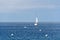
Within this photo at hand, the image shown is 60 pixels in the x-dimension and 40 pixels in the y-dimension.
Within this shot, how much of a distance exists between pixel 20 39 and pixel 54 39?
425 centimetres

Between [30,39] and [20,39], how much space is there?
4.16ft

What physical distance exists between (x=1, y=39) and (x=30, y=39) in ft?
14.4

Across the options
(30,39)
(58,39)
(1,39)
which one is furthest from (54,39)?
(1,39)

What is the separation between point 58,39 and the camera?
27.7m

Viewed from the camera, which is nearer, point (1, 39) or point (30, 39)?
point (30, 39)

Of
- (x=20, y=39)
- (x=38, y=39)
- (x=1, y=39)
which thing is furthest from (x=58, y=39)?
(x=1, y=39)

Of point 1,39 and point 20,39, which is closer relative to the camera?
point 20,39

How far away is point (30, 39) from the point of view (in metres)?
27.3

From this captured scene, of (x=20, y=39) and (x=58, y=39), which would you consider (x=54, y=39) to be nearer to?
(x=58, y=39)

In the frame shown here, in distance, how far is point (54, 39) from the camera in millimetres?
26844

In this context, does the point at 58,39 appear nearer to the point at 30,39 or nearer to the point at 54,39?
the point at 54,39

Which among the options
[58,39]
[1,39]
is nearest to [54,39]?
[58,39]

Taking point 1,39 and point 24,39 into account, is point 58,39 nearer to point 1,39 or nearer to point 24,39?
point 24,39

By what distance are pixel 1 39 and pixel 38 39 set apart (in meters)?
5.64
